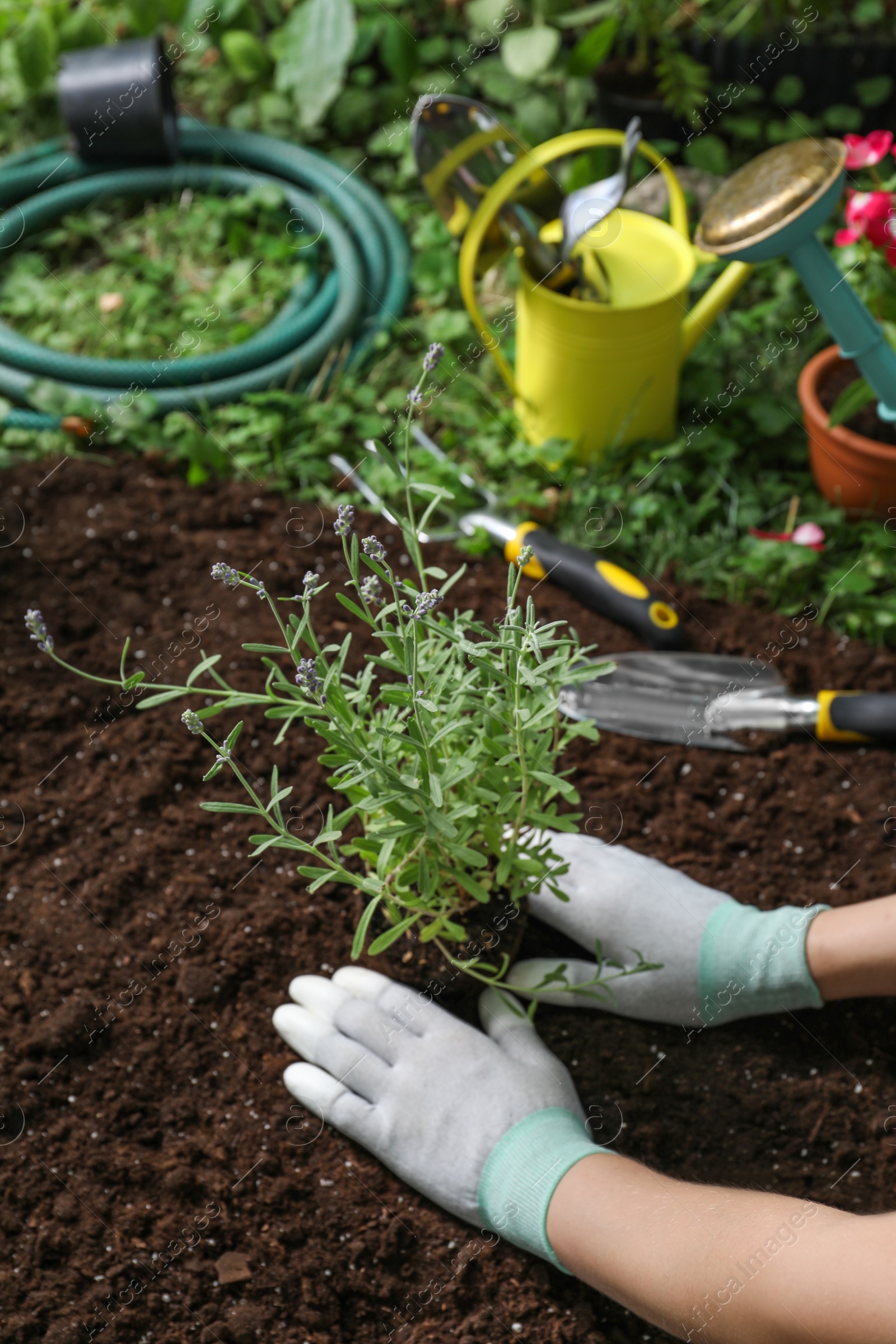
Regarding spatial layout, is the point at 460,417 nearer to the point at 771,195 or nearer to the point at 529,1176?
the point at 771,195

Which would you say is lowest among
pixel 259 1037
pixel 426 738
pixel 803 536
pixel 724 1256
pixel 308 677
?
pixel 259 1037

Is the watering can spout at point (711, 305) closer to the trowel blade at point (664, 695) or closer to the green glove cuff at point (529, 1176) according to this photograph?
the trowel blade at point (664, 695)

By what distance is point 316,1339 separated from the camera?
1.09 metres

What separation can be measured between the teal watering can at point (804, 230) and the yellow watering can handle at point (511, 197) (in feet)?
0.25

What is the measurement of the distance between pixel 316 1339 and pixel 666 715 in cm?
89

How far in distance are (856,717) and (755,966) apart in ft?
1.36

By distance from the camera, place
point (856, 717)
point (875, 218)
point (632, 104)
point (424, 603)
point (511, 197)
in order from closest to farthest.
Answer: point (424, 603), point (856, 717), point (875, 218), point (511, 197), point (632, 104)

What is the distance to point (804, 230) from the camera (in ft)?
4.83

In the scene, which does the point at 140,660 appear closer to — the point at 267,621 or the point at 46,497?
the point at 267,621

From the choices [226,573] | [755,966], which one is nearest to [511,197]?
[226,573]

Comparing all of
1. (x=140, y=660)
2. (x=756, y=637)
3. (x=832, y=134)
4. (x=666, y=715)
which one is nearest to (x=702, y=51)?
(x=832, y=134)

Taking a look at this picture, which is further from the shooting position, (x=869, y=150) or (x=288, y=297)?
(x=288, y=297)

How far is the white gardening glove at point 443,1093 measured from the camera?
112cm

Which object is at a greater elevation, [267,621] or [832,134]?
[832,134]
